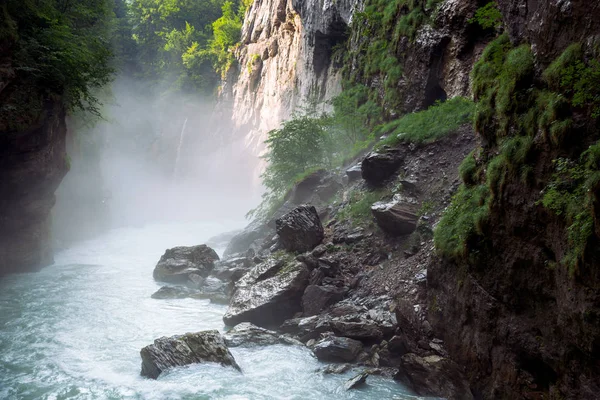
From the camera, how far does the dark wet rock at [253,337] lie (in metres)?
11.1

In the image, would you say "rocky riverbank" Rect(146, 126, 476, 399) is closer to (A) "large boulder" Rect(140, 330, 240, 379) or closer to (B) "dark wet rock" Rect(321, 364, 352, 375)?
(B) "dark wet rock" Rect(321, 364, 352, 375)

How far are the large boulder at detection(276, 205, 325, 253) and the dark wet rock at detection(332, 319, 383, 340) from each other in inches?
173

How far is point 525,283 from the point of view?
6586mm

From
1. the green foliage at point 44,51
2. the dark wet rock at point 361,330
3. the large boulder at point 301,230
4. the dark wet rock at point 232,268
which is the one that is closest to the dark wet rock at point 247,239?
the dark wet rock at point 232,268

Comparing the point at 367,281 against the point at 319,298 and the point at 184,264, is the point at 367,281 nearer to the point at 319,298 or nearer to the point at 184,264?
the point at 319,298

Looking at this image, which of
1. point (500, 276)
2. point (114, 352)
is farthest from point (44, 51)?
point (500, 276)

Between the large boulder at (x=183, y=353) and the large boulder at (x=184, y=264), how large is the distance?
29.2ft

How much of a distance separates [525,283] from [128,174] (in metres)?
50.8

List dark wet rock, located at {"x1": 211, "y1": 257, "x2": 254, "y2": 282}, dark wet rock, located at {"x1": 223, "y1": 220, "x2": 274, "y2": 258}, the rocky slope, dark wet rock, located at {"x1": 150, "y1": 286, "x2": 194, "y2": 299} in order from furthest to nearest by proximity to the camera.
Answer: dark wet rock, located at {"x1": 223, "y1": 220, "x2": 274, "y2": 258} → dark wet rock, located at {"x1": 211, "y1": 257, "x2": 254, "y2": 282} → dark wet rock, located at {"x1": 150, "y1": 286, "x2": 194, "y2": 299} → the rocky slope

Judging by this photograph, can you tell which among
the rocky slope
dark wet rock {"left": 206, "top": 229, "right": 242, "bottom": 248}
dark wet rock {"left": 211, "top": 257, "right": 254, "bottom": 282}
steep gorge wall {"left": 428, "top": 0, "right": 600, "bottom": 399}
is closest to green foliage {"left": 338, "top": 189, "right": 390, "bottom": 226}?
the rocky slope

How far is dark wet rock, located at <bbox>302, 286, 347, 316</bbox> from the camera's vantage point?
38.8 feet

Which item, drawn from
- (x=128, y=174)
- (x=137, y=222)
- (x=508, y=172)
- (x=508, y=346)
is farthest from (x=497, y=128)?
(x=128, y=174)

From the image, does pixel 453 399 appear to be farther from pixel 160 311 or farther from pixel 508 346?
pixel 160 311

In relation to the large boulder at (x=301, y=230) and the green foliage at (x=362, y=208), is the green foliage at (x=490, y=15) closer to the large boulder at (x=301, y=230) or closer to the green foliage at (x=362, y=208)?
the green foliage at (x=362, y=208)
